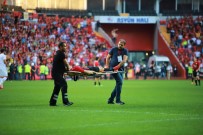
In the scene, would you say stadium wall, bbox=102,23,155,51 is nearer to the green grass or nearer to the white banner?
the white banner

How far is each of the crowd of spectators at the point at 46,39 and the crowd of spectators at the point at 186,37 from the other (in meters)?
7.67

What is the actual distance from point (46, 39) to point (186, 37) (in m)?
15.6

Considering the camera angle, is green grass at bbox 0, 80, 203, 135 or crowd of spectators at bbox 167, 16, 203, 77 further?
crowd of spectators at bbox 167, 16, 203, 77

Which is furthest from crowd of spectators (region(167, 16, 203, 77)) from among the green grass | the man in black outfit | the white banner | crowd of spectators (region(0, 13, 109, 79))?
the green grass

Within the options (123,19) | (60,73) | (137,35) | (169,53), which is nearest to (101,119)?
(60,73)

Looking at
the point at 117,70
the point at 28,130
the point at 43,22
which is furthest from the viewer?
the point at 43,22

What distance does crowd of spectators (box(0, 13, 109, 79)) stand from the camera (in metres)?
51.4

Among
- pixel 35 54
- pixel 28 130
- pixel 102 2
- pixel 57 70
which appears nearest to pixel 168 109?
pixel 57 70

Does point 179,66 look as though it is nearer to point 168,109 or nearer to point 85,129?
point 168,109

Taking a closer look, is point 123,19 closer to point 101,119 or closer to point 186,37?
point 186,37

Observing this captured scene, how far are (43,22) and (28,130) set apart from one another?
146 ft

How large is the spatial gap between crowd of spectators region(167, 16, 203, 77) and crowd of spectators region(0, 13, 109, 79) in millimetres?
7667

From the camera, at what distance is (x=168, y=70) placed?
57.5 metres

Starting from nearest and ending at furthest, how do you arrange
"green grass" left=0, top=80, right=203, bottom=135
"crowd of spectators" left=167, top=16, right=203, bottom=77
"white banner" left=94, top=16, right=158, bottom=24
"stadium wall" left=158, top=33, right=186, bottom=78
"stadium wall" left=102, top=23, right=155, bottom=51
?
"green grass" left=0, top=80, right=203, bottom=135 < "stadium wall" left=158, top=33, right=186, bottom=78 < "crowd of spectators" left=167, top=16, right=203, bottom=77 < "white banner" left=94, top=16, right=158, bottom=24 < "stadium wall" left=102, top=23, right=155, bottom=51
